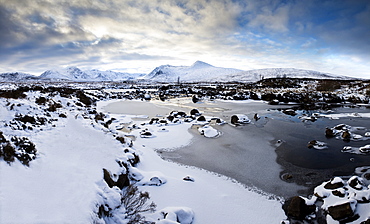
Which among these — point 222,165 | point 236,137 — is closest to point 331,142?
point 236,137

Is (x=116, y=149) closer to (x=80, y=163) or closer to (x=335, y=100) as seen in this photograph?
(x=80, y=163)

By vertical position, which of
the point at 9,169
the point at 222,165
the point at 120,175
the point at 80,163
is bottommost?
the point at 222,165

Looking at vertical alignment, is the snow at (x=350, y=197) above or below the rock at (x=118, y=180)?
below

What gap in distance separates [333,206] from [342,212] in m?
0.21

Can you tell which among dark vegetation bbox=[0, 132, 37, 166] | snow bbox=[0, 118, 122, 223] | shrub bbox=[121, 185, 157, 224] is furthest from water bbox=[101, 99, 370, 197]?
dark vegetation bbox=[0, 132, 37, 166]

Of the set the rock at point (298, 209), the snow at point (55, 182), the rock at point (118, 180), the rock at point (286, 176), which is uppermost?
the snow at point (55, 182)

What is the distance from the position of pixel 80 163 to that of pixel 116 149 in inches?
77.6

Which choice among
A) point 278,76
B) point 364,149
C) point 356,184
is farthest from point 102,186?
point 278,76

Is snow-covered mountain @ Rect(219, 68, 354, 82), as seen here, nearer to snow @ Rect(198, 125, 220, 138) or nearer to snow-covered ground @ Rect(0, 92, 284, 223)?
snow @ Rect(198, 125, 220, 138)

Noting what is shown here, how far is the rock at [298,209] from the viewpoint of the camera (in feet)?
16.0

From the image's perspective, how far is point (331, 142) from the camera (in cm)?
1032

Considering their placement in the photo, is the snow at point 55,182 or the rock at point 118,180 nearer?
the snow at point 55,182

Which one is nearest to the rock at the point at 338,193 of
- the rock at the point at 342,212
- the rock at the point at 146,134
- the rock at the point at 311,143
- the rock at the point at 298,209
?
the rock at the point at 342,212

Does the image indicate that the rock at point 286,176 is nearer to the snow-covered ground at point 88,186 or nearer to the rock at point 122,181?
the snow-covered ground at point 88,186
